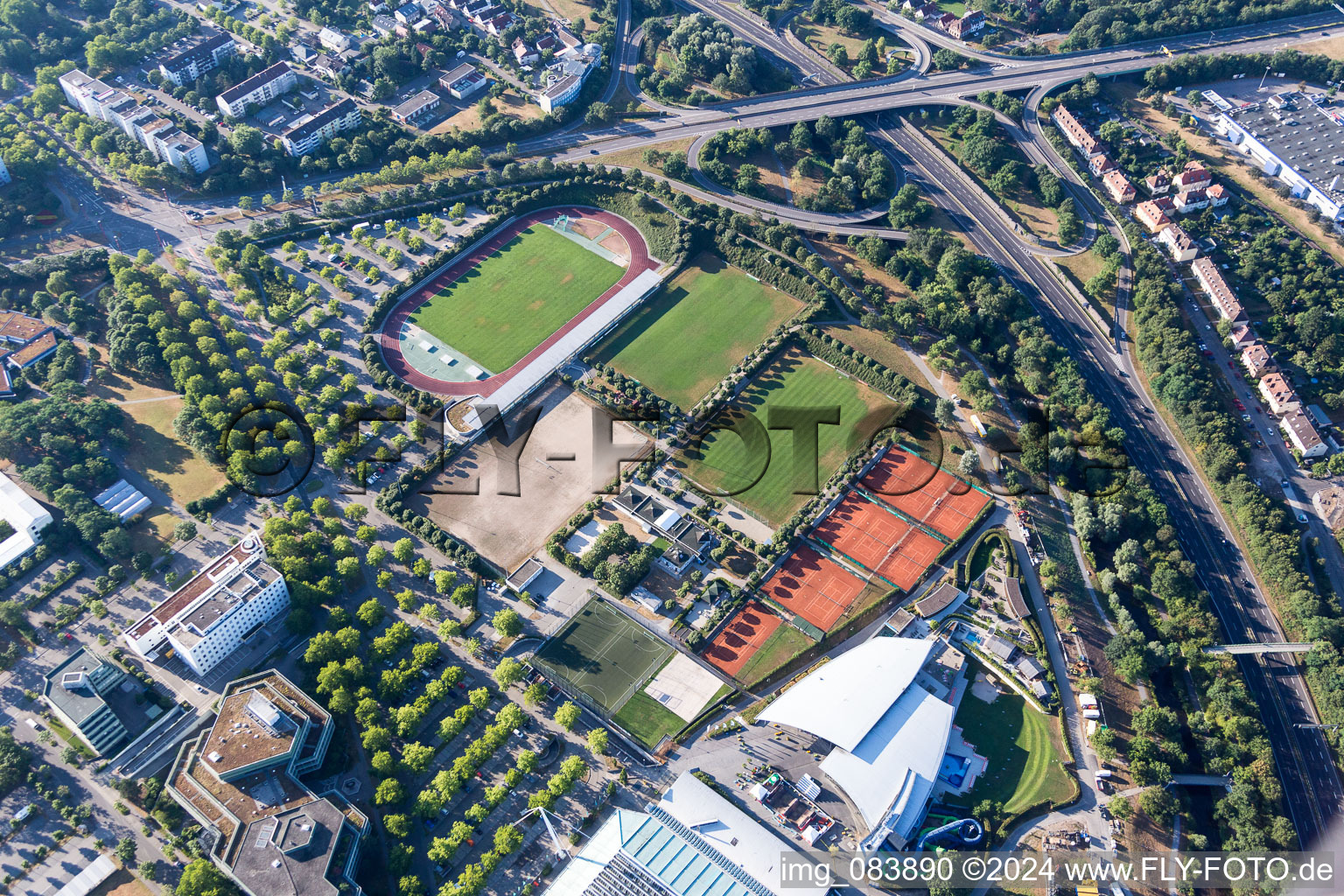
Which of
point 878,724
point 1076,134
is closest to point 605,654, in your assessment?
point 878,724

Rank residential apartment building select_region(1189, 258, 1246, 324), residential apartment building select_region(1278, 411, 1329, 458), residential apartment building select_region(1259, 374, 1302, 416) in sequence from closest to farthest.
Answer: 1. residential apartment building select_region(1278, 411, 1329, 458)
2. residential apartment building select_region(1259, 374, 1302, 416)
3. residential apartment building select_region(1189, 258, 1246, 324)

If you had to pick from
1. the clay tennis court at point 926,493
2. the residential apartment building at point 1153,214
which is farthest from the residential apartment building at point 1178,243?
the clay tennis court at point 926,493

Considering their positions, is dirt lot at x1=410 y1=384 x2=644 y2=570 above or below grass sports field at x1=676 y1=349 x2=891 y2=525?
below

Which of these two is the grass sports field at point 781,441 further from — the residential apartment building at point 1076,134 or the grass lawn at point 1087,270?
the residential apartment building at point 1076,134

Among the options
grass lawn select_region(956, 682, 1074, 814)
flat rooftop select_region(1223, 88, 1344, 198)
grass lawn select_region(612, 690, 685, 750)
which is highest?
flat rooftop select_region(1223, 88, 1344, 198)

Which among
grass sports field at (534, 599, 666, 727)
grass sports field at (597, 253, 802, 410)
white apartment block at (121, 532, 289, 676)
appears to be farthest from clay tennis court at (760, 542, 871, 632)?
white apartment block at (121, 532, 289, 676)

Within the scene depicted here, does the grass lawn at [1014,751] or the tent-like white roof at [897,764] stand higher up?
the grass lawn at [1014,751]

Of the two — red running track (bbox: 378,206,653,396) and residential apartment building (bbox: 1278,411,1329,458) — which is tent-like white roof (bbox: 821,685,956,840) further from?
red running track (bbox: 378,206,653,396)
